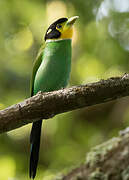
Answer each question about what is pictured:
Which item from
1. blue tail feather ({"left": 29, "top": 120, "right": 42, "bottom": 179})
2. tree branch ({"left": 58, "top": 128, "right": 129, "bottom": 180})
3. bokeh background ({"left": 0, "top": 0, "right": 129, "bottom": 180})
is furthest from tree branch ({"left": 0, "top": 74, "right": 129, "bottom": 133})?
bokeh background ({"left": 0, "top": 0, "right": 129, "bottom": 180})

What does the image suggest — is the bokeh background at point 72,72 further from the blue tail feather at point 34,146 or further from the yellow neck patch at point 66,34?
the yellow neck patch at point 66,34

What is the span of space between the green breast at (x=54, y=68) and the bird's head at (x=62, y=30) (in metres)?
0.08

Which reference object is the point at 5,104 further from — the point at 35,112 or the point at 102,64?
the point at 35,112

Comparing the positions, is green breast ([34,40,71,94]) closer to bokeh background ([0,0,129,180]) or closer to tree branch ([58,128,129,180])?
tree branch ([58,128,129,180])

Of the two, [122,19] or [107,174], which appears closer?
[107,174]

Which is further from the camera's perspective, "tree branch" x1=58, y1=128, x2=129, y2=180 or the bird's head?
the bird's head

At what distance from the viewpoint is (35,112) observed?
2.26 metres

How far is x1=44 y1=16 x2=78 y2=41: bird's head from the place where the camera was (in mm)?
3209

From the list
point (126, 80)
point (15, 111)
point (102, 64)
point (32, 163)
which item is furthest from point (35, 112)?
point (102, 64)

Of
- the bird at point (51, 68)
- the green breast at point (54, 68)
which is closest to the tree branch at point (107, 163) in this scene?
the bird at point (51, 68)

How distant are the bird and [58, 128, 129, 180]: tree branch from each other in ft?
1.29

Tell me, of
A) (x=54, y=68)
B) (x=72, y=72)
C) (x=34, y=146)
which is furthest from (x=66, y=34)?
(x=72, y=72)

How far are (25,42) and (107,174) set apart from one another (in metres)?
2.82

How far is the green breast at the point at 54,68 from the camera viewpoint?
10.1ft
